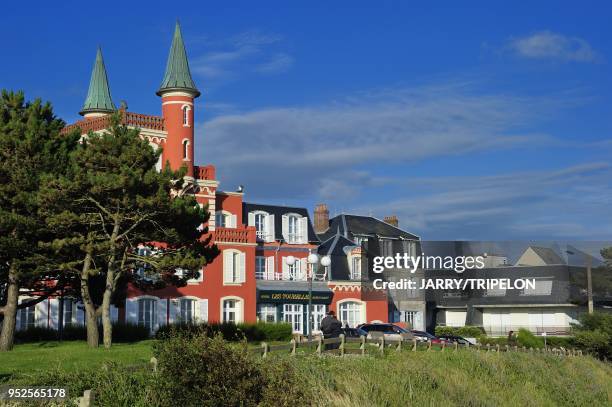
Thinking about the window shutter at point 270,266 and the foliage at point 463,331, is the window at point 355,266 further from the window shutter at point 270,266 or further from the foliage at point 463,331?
the foliage at point 463,331

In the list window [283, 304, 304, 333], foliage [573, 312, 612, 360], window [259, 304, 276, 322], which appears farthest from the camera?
window [283, 304, 304, 333]

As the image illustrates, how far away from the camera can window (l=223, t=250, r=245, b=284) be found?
53062 mm

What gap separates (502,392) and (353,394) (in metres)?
7.95

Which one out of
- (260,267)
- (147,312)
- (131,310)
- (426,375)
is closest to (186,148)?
(147,312)

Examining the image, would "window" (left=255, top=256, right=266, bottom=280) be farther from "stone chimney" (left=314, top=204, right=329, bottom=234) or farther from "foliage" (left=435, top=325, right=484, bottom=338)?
"foliage" (left=435, top=325, right=484, bottom=338)

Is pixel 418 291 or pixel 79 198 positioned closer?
pixel 79 198

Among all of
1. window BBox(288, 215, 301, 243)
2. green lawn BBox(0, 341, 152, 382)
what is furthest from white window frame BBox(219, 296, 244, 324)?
green lawn BBox(0, 341, 152, 382)

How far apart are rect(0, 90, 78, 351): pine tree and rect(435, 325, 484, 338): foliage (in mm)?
33262

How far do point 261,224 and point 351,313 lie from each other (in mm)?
8495

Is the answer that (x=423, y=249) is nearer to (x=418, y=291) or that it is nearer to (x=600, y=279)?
(x=418, y=291)

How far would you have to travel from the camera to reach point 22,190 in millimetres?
33375

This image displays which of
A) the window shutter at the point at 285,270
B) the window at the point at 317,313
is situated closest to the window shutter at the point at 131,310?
the window shutter at the point at 285,270

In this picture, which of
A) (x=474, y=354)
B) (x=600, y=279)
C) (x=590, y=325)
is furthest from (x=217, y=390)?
(x=600, y=279)

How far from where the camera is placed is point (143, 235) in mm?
35375
